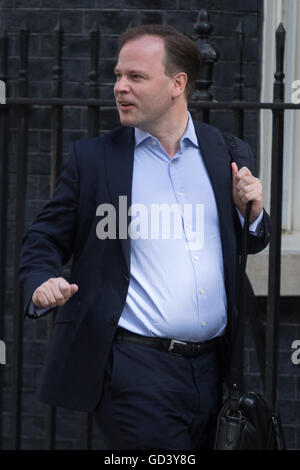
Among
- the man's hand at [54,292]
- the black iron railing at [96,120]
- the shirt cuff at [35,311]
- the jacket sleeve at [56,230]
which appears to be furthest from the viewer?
the black iron railing at [96,120]

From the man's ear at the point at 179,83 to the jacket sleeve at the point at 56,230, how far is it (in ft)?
1.28

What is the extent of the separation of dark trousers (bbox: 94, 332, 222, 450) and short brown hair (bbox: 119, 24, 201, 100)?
3.06 ft

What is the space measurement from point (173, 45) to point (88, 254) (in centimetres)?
75

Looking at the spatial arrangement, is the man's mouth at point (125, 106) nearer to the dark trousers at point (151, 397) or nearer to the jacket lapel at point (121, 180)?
the jacket lapel at point (121, 180)

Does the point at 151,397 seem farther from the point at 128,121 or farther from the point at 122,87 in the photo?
the point at 122,87

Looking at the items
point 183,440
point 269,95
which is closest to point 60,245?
point 183,440

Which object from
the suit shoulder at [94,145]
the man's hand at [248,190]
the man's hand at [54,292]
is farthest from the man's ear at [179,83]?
the man's hand at [54,292]

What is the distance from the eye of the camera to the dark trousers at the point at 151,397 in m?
3.06

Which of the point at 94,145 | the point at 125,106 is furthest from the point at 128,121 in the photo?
the point at 94,145

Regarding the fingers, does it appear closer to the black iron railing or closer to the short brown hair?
the short brown hair

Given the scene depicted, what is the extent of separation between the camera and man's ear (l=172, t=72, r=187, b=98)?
3.14 m

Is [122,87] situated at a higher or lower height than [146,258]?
higher

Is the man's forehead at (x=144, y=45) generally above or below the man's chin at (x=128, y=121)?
above

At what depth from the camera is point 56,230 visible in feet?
10.2
